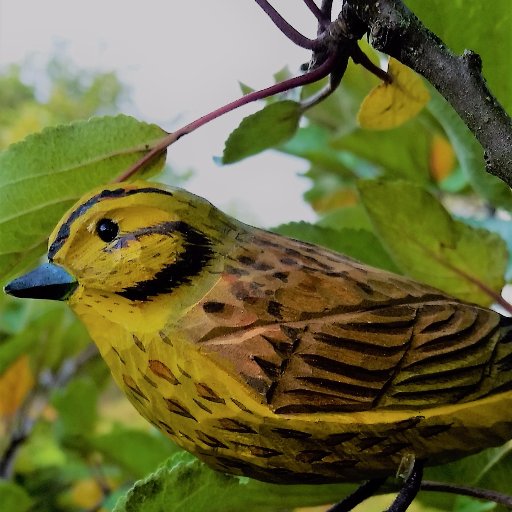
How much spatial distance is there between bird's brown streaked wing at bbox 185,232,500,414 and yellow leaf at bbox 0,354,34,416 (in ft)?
1.87

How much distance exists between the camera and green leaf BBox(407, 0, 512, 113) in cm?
36

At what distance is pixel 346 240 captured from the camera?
0.50m

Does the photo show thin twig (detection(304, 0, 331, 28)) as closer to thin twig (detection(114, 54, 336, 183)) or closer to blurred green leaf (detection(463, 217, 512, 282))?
thin twig (detection(114, 54, 336, 183))

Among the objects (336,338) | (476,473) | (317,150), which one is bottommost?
(476,473)

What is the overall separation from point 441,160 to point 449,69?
1.59ft

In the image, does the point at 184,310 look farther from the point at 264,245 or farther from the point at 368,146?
the point at 368,146

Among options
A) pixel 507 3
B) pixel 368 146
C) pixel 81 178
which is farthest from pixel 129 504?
pixel 368 146

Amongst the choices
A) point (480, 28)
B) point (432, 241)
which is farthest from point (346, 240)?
point (480, 28)

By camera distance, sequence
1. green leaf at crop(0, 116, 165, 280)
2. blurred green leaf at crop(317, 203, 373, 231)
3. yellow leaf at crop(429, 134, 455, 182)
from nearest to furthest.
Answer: green leaf at crop(0, 116, 165, 280)
blurred green leaf at crop(317, 203, 373, 231)
yellow leaf at crop(429, 134, 455, 182)

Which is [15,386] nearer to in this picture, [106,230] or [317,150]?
[317,150]

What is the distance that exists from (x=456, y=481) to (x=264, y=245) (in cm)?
22

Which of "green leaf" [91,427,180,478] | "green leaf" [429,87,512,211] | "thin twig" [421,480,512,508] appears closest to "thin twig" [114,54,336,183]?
"green leaf" [429,87,512,211]

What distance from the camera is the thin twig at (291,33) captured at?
12.4 inches

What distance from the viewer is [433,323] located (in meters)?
0.29
